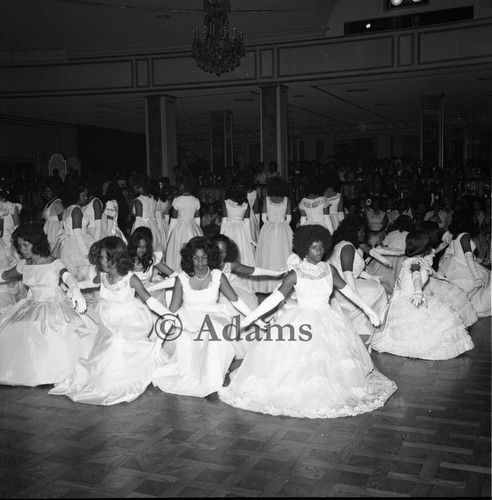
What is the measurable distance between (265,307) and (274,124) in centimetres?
841

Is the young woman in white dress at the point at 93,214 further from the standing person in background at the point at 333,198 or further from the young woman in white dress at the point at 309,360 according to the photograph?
the young woman in white dress at the point at 309,360

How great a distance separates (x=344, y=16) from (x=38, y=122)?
9495 mm

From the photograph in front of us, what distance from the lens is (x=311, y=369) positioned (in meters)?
3.91

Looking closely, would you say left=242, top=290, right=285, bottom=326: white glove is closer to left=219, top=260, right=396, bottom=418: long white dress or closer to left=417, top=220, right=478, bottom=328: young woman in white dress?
left=219, top=260, right=396, bottom=418: long white dress

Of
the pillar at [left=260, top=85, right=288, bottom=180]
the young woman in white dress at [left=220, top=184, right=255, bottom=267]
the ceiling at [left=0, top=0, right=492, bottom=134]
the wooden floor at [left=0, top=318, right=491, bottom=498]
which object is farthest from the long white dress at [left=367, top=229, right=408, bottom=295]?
the pillar at [left=260, top=85, right=288, bottom=180]

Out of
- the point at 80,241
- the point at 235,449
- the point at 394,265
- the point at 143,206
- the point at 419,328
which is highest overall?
the point at 143,206

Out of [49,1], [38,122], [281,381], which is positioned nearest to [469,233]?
[281,381]

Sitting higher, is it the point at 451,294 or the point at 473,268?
the point at 473,268

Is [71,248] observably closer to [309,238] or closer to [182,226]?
[182,226]

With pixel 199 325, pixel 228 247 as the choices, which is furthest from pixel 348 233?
pixel 199 325

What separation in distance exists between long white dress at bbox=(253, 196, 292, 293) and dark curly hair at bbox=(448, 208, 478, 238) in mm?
2186

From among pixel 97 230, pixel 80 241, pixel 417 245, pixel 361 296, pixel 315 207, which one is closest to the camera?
pixel 417 245

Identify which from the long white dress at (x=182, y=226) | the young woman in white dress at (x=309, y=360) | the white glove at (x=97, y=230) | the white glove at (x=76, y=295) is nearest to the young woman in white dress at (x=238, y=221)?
the long white dress at (x=182, y=226)

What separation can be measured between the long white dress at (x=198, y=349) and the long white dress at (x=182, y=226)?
3.92 m
